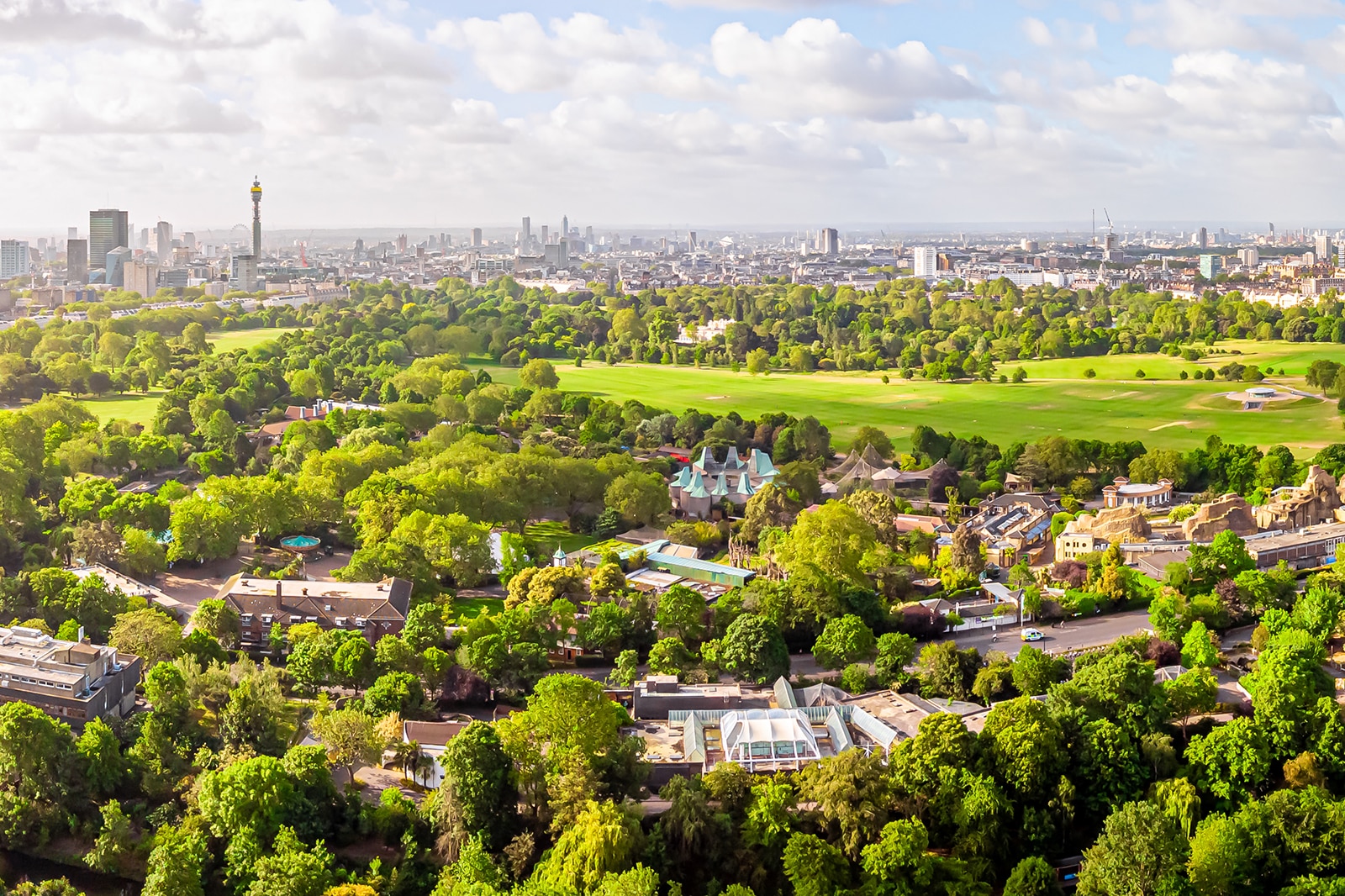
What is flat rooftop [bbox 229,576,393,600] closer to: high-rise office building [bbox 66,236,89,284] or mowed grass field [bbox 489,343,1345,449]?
mowed grass field [bbox 489,343,1345,449]

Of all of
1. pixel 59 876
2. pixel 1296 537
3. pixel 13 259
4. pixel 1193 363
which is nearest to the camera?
pixel 59 876

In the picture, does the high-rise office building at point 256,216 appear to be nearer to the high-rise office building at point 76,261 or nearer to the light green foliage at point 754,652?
the high-rise office building at point 76,261

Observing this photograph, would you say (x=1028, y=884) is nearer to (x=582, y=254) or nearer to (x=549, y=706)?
(x=549, y=706)

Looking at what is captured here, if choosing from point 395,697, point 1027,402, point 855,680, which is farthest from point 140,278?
point 855,680

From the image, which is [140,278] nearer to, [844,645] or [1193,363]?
[1193,363]

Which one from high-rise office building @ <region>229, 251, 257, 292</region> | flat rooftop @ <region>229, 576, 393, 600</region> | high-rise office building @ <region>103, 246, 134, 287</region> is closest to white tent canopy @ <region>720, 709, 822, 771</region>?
flat rooftop @ <region>229, 576, 393, 600</region>

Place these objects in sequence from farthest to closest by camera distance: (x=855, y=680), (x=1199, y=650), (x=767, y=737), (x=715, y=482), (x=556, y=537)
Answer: (x=715, y=482) → (x=556, y=537) → (x=1199, y=650) → (x=855, y=680) → (x=767, y=737)

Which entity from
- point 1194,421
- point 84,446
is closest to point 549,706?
point 84,446
